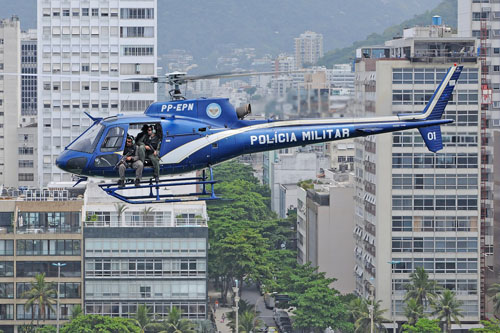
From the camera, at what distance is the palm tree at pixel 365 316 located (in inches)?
5502

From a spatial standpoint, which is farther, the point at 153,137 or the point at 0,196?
the point at 0,196

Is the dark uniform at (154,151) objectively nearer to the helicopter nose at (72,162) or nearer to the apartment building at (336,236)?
the helicopter nose at (72,162)

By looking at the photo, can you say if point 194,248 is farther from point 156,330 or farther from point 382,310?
point 382,310

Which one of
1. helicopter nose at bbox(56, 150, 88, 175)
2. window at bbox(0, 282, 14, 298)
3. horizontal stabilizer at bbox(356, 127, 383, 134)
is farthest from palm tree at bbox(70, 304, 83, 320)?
helicopter nose at bbox(56, 150, 88, 175)

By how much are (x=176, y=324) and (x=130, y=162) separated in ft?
232

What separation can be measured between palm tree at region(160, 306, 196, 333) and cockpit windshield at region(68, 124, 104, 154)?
68.5 m

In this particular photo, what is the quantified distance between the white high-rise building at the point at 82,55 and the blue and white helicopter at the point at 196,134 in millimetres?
126405

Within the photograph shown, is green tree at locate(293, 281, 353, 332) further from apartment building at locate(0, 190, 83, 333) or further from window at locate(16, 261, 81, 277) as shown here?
window at locate(16, 261, 81, 277)

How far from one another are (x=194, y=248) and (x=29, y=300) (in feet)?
54.0

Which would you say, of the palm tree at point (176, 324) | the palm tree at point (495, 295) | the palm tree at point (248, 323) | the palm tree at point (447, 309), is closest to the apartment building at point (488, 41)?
the palm tree at point (495, 295)

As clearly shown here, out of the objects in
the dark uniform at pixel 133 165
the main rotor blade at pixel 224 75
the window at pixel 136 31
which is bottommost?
the dark uniform at pixel 133 165

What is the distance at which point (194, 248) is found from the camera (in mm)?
138625

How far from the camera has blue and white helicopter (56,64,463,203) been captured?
214 feet

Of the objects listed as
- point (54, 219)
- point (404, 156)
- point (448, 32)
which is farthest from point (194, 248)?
point (448, 32)
